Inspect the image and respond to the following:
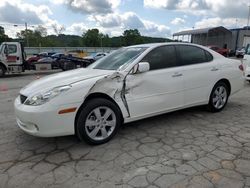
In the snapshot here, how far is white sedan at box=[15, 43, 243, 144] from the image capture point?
3389mm

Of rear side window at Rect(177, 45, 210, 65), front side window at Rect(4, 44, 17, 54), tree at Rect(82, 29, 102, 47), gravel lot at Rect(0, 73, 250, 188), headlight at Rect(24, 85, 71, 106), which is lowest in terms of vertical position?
gravel lot at Rect(0, 73, 250, 188)

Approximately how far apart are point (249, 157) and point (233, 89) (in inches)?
99.6

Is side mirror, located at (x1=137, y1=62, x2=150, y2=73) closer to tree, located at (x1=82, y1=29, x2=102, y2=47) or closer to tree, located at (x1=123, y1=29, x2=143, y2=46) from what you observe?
tree, located at (x1=123, y1=29, x2=143, y2=46)

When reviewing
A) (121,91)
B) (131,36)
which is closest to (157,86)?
(121,91)

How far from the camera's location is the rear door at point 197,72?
4660mm

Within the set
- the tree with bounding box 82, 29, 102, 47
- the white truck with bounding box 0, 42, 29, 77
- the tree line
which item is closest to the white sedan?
the white truck with bounding box 0, 42, 29, 77

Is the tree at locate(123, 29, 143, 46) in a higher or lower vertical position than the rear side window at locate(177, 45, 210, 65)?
higher

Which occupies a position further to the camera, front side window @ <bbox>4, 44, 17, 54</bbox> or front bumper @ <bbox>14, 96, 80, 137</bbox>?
front side window @ <bbox>4, 44, 17, 54</bbox>

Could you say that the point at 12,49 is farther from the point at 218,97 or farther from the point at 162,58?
the point at 218,97

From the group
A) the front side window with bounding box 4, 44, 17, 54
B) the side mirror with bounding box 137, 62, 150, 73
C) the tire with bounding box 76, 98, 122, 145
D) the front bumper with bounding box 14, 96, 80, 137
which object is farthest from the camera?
the front side window with bounding box 4, 44, 17, 54

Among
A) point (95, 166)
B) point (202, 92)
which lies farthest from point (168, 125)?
point (95, 166)

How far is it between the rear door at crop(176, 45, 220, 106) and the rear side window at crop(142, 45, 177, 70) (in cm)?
18

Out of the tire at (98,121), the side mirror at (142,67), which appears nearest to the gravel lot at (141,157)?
the tire at (98,121)

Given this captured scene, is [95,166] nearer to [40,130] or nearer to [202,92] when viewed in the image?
[40,130]
